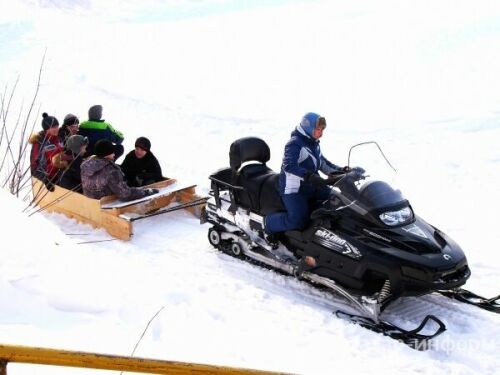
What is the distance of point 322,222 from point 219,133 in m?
7.02

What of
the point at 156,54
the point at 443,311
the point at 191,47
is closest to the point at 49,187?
the point at 443,311

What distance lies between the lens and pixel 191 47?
24281 millimetres

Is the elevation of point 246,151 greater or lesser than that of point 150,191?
greater

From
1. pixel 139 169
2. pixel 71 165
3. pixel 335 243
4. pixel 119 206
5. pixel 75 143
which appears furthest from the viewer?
pixel 139 169

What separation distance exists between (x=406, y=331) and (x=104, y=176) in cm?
379

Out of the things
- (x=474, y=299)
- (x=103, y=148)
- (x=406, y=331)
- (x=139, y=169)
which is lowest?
(x=406, y=331)

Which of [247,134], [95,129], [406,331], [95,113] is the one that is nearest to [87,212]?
[95,129]

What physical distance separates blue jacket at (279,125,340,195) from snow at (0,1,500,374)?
2.97 ft

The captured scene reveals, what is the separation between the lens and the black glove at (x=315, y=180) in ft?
17.5

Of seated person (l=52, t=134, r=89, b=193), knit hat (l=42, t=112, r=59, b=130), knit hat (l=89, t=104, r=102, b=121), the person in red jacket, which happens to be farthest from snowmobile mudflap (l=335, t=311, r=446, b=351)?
knit hat (l=89, t=104, r=102, b=121)

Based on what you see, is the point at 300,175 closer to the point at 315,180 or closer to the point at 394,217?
the point at 315,180

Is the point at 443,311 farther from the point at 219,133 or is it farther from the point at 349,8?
the point at 349,8

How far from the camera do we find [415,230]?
4.96 meters

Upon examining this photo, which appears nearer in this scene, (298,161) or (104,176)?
(298,161)
